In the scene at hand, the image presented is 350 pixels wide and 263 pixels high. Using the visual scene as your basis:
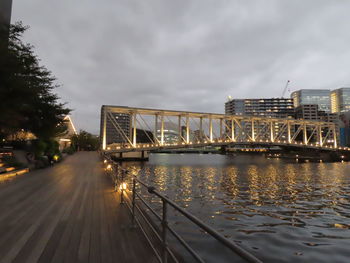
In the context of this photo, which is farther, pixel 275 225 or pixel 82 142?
pixel 82 142

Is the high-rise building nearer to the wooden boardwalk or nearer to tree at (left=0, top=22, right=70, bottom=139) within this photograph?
tree at (left=0, top=22, right=70, bottom=139)

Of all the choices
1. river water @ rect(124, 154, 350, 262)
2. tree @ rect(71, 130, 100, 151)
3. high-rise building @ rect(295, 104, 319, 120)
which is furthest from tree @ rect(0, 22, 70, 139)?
high-rise building @ rect(295, 104, 319, 120)

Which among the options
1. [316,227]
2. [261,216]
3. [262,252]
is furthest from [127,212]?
[316,227]

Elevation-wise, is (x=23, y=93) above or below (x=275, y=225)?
above

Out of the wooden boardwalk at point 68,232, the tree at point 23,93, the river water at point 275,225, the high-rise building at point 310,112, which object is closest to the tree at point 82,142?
the tree at point 23,93

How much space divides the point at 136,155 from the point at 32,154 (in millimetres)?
43221

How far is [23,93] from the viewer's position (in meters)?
13.2

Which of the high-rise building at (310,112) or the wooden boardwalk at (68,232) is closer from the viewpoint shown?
the wooden boardwalk at (68,232)

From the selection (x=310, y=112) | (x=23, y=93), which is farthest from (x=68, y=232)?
(x=310, y=112)

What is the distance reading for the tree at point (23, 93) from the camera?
38.8 feet

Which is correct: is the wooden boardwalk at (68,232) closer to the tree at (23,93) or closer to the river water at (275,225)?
the river water at (275,225)

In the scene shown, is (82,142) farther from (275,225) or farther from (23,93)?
(275,225)

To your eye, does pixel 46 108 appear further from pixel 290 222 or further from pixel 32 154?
pixel 290 222

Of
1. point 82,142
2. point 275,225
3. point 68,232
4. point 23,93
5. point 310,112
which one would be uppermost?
point 310,112
